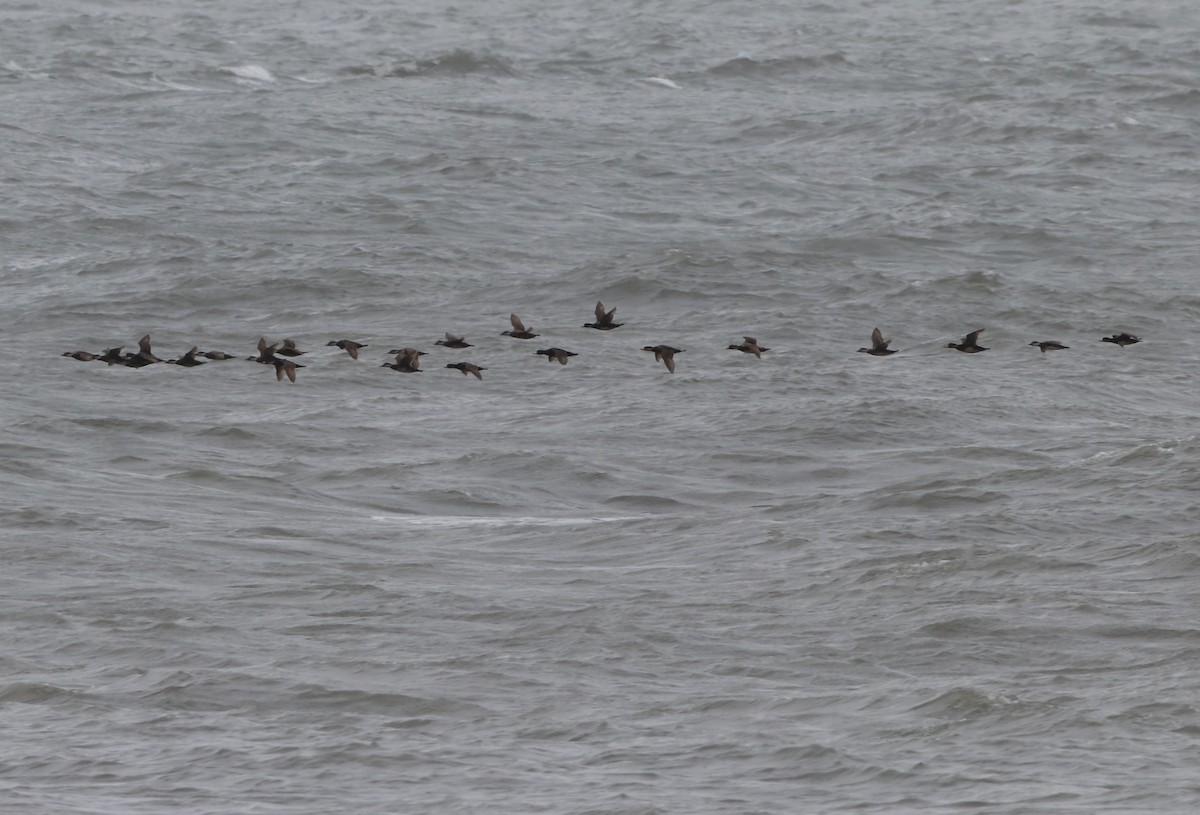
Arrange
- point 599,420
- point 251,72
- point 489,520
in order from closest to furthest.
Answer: point 489,520 → point 599,420 → point 251,72

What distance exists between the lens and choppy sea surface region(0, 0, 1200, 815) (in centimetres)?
3203

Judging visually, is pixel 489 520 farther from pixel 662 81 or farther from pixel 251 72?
pixel 251 72

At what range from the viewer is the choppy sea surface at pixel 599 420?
3203 cm

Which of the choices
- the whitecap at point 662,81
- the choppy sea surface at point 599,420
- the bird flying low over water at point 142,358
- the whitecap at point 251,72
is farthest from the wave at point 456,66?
the bird flying low over water at point 142,358

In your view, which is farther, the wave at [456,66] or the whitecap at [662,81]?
the wave at [456,66]

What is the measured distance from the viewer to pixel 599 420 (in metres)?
49.9

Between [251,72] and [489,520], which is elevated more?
[251,72]

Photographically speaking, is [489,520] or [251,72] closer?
[489,520]

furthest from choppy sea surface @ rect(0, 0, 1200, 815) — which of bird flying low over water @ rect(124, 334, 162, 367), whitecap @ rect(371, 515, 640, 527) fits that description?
bird flying low over water @ rect(124, 334, 162, 367)

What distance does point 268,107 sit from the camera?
74625 mm

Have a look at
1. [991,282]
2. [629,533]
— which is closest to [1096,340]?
[991,282]

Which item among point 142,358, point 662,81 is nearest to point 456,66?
point 662,81

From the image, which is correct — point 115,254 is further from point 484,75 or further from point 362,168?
point 484,75

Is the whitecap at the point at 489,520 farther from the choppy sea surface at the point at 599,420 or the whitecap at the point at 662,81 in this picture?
the whitecap at the point at 662,81
